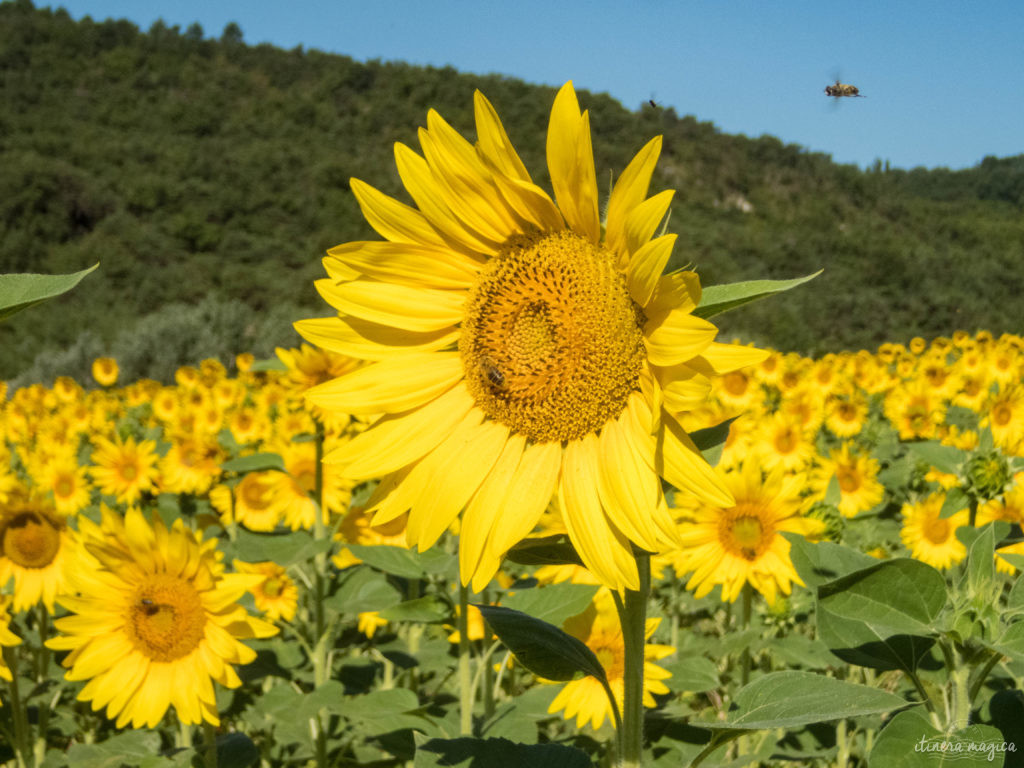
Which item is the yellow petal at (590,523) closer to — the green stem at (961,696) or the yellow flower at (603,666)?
the green stem at (961,696)

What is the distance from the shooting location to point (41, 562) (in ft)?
10.0

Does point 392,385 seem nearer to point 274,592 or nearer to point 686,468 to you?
point 686,468

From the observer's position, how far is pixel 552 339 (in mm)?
1200

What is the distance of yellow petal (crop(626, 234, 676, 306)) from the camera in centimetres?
92

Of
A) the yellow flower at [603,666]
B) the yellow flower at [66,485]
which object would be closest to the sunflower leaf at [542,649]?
the yellow flower at [603,666]

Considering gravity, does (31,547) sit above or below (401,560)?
below

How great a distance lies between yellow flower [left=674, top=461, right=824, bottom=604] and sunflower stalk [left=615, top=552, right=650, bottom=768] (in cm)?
168

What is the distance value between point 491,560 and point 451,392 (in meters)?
0.32

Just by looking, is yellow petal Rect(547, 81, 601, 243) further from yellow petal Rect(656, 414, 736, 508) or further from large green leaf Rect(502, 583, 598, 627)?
large green leaf Rect(502, 583, 598, 627)

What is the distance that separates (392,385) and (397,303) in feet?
0.42

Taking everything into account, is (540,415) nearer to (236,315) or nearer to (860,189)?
(236,315)

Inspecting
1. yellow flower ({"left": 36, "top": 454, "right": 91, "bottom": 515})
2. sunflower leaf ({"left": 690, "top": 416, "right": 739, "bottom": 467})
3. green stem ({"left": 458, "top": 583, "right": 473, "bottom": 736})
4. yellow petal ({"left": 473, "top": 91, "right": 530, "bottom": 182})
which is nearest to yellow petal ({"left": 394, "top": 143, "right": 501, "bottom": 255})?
yellow petal ({"left": 473, "top": 91, "right": 530, "bottom": 182})

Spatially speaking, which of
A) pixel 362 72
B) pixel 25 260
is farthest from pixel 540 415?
pixel 362 72

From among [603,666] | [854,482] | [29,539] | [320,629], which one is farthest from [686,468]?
[854,482]
